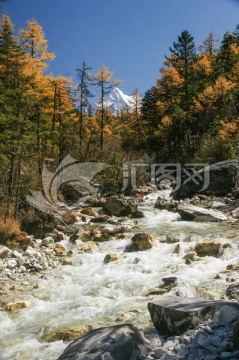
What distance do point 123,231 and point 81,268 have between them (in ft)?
11.2

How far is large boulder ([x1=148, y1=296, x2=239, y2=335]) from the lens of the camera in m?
4.31

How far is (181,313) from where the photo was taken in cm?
436

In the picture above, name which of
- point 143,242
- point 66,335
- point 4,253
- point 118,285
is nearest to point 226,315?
point 66,335

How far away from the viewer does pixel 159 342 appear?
14.3ft

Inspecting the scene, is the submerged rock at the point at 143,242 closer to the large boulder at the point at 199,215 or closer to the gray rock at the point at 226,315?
the large boulder at the point at 199,215

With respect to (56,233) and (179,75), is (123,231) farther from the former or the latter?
(179,75)

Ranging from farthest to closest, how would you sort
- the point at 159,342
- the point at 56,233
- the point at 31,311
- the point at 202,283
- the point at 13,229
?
1. the point at 56,233
2. the point at 13,229
3. the point at 202,283
4. the point at 31,311
5. the point at 159,342

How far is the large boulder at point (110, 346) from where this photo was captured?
3.67 meters

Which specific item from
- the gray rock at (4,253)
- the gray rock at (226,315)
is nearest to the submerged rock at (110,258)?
the gray rock at (4,253)

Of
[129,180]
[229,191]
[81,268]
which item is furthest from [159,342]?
[129,180]

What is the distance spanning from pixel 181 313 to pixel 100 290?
110 inches

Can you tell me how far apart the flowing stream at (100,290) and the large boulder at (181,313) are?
1.74 ft

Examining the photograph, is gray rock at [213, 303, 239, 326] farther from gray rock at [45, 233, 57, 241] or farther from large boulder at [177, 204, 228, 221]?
large boulder at [177, 204, 228, 221]

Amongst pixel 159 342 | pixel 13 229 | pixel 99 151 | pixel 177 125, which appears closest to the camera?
pixel 159 342
